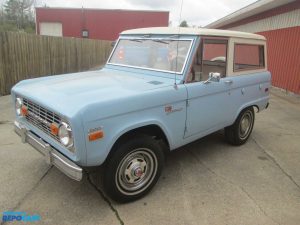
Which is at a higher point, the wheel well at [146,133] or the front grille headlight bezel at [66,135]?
the front grille headlight bezel at [66,135]

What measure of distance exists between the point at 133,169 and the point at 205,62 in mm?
2108

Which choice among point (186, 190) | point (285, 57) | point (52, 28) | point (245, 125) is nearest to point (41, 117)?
point (186, 190)

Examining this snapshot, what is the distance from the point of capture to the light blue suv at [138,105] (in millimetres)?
2912

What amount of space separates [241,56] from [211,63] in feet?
1.69

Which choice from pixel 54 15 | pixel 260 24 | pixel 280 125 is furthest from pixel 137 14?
pixel 280 125

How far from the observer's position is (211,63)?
5023mm

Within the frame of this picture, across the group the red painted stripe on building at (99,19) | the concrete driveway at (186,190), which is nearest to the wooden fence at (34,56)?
the concrete driveway at (186,190)

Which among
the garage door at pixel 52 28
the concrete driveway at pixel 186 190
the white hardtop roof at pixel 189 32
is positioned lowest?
the concrete driveway at pixel 186 190

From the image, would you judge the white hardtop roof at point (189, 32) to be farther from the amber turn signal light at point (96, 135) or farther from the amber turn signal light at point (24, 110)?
the amber turn signal light at point (24, 110)

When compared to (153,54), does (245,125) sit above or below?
below

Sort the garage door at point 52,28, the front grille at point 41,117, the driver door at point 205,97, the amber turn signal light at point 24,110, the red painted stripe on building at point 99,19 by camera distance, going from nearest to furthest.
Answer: the front grille at point 41,117 → the amber turn signal light at point 24,110 → the driver door at point 205,97 → the red painted stripe on building at point 99,19 → the garage door at point 52,28

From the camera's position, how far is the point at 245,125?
5.39 metres

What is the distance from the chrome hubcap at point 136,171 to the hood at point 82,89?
29.4 inches

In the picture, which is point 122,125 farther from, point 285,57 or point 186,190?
point 285,57
